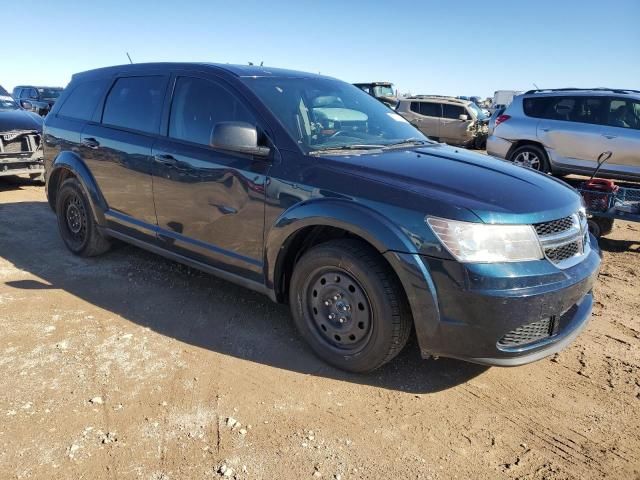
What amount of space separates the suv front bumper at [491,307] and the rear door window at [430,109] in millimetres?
14843

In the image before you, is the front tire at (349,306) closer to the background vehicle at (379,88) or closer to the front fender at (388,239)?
the front fender at (388,239)

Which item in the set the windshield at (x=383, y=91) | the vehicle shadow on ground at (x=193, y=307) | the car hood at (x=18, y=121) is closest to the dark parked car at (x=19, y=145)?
the car hood at (x=18, y=121)

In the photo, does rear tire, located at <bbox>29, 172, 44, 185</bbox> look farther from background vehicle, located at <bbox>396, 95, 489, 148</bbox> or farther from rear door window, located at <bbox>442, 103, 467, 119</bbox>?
rear door window, located at <bbox>442, 103, 467, 119</bbox>

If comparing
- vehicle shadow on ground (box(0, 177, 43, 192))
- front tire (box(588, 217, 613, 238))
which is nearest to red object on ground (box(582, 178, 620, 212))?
front tire (box(588, 217, 613, 238))

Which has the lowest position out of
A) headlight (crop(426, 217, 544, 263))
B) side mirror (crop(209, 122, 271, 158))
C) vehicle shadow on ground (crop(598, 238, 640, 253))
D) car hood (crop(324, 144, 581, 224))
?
vehicle shadow on ground (crop(598, 238, 640, 253))

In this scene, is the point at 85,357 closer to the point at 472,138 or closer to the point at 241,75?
the point at 241,75

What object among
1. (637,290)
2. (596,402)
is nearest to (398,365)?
(596,402)

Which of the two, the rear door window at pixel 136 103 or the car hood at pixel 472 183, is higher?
the rear door window at pixel 136 103

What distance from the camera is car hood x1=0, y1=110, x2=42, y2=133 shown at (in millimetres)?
8039

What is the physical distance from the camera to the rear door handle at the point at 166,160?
3852 millimetres

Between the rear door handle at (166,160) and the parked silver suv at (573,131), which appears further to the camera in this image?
the parked silver suv at (573,131)

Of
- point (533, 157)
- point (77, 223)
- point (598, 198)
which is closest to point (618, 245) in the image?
point (598, 198)

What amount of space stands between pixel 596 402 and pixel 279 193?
2263 mm

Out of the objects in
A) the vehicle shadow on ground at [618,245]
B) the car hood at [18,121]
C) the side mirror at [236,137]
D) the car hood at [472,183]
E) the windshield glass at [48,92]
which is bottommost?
the vehicle shadow on ground at [618,245]
